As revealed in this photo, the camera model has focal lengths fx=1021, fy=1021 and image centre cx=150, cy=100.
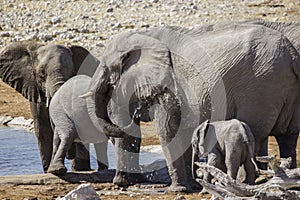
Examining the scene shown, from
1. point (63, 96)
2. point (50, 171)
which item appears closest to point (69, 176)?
point (50, 171)

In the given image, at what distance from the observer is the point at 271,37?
750cm

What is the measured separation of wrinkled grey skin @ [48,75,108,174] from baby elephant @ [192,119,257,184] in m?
1.70

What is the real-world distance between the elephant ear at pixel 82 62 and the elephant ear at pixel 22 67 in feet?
1.27


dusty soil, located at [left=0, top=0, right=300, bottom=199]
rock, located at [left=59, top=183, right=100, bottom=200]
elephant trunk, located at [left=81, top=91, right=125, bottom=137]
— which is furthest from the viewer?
dusty soil, located at [left=0, top=0, right=300, bottom=199]

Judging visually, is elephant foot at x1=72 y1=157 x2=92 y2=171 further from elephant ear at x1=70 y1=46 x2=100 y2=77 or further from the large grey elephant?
elephant ear at x1=70 y1=46 x2=100 y2=77

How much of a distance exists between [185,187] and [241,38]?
125cm

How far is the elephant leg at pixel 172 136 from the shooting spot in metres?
7.89

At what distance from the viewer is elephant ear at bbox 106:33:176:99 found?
7.89 metres

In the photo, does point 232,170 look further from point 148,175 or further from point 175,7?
point 175,7

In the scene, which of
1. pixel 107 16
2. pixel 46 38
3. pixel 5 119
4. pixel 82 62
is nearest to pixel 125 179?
pixel 82 62

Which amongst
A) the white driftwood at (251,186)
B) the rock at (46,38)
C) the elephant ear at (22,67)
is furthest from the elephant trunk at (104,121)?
the rock at (46,38)

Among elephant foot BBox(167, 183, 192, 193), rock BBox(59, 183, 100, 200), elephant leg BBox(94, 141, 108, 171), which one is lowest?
elephant leg BBox(94, 141, 108, 171)

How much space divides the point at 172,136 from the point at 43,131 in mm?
2513

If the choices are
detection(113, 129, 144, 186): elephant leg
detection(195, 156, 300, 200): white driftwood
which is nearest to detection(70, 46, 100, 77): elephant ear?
detection(113, 129, 144, 186): elephant leg
